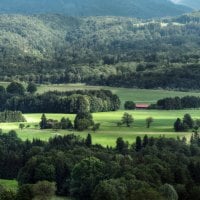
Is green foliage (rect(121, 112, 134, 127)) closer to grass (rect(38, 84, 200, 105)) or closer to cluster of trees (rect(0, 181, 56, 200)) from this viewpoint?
grass (rect(38, 84, 200, 105))

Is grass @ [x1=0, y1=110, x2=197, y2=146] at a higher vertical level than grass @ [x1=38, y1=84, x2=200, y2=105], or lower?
lower

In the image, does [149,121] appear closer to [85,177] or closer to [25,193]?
[85,177]

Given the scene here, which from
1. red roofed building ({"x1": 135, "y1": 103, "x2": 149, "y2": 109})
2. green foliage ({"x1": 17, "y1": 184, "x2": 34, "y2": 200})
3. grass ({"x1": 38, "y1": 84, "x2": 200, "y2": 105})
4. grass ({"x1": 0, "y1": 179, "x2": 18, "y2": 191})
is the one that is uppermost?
grass ({"x1": 38, "y1": 84, "x2": 200, "y2": 105})

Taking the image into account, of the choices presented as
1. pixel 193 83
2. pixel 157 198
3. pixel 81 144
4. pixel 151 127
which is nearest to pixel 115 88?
pixel 193 83

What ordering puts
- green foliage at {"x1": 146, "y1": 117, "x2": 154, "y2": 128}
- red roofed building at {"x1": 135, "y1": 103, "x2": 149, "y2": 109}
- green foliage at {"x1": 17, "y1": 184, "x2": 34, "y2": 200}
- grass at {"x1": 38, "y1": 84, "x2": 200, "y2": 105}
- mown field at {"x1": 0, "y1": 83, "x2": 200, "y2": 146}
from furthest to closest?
grass at {"x1": 38, "y1": 84, "x2": 200, "y2": 105}, red roofed building at {"x1": 135, "y1": 103, "x2": 149, "y2": 109}, green foliage at {"x1": 146, "y1": 117, "x2": 154, "y2": 128}, mown field at {"x1": 0, "y1": 83, "x2": 200, "y2": 146}, green foliage at {"x1": 17, "y1": 184, "x2": 34, "y2": 200}

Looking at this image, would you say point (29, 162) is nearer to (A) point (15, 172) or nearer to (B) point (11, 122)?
(A) point (15, 172)

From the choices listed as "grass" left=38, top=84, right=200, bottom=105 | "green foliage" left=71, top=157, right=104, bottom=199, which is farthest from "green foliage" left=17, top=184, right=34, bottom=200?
"grass" left=38, top=84, right=200, bottom=105
